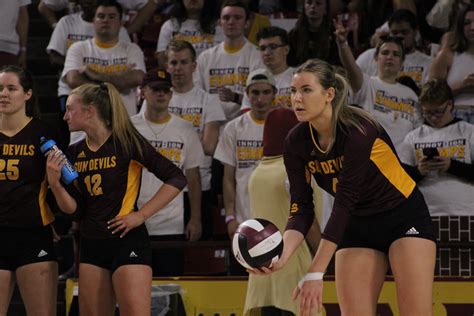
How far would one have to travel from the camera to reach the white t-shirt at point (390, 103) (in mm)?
8867

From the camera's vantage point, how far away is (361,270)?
5727mm

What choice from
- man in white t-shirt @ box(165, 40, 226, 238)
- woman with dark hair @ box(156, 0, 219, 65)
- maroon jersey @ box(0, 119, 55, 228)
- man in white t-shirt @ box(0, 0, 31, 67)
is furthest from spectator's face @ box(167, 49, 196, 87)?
maroon jersey @ box(0, 119, 55, 228)

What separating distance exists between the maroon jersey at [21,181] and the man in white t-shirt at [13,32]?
11.5 ft

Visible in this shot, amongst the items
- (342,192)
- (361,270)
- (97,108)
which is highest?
(97,108)

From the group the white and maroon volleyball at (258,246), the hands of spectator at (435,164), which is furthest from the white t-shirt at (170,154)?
the white and maroon volleyball at (258,246)

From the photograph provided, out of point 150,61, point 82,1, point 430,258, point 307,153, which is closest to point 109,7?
point 82,1

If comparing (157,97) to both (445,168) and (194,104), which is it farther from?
(445,168)

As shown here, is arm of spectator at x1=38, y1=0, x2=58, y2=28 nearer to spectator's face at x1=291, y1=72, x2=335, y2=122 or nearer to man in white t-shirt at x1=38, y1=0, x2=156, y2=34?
man in white t-shirt at x1=38, y1=0, x2=156, y2=34

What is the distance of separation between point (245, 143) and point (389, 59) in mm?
1571

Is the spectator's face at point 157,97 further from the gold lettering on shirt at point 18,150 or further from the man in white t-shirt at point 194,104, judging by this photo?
the gold lettering on shirt at point 18,150

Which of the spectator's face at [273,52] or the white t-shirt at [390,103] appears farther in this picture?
the spectator's face at [273,52]

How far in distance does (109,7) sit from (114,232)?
351 cm

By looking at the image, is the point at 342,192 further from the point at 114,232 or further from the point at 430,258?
the point at 114,232

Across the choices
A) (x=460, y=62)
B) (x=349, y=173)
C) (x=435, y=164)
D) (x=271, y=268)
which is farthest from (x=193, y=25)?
(x=271, y=268)
